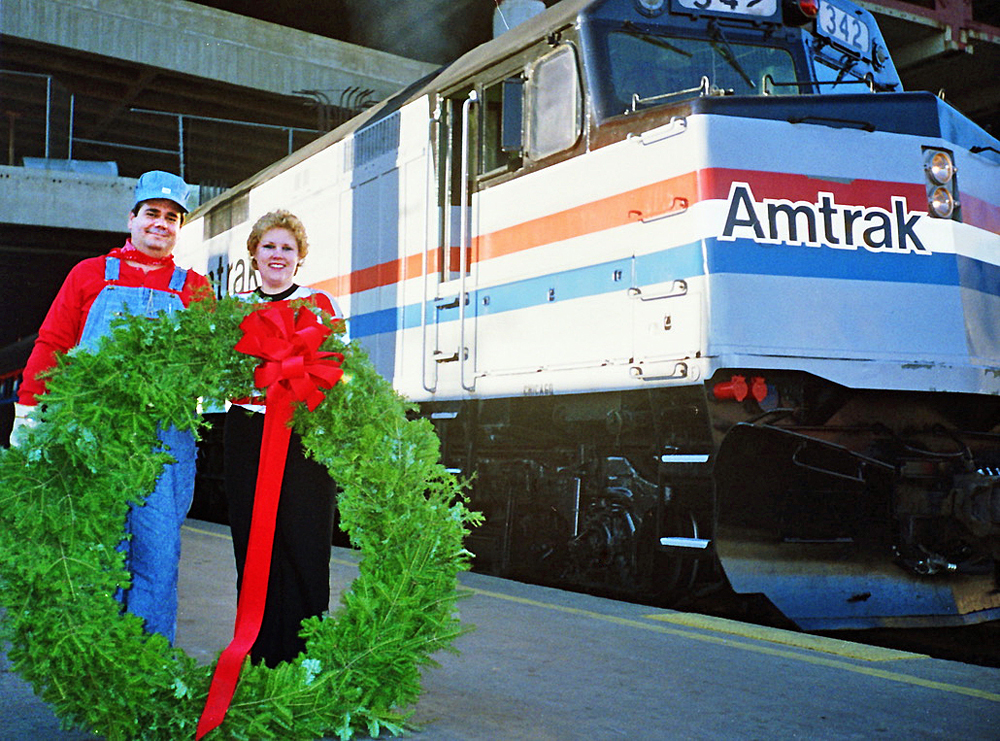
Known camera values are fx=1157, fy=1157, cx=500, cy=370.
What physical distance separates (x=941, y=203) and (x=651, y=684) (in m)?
3.66

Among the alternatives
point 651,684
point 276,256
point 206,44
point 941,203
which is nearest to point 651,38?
point 941,203

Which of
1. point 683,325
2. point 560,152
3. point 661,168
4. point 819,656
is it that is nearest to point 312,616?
point 819,656

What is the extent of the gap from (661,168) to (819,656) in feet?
9.19

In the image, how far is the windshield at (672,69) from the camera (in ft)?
21.9

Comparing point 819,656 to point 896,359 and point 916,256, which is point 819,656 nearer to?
point 896,359

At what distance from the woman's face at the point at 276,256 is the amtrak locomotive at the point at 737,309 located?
8.75 ft

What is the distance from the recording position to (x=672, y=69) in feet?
22.2

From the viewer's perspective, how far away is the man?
359cm

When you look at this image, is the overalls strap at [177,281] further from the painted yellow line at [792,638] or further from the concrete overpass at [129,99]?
the concrete overpass at [129,99]

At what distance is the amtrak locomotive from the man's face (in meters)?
2.97

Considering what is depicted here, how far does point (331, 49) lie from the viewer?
22.1m

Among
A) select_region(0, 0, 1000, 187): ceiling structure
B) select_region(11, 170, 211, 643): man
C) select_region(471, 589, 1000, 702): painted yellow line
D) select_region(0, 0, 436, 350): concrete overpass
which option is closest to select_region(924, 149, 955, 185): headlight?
select_region(471, 589, 1000, 702): painted yellow line

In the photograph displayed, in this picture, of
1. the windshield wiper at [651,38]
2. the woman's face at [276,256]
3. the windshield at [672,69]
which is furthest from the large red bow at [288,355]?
the windshield wiper at [651,38]

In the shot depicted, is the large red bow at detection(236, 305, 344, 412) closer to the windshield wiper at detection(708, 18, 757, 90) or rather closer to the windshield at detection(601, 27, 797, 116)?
the windshield at detection(601, 27, 797, 116)
